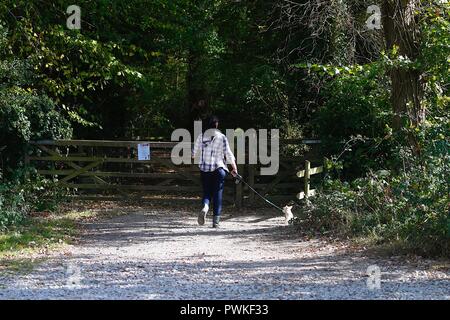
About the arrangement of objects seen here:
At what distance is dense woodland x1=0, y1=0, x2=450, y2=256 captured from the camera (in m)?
12.1

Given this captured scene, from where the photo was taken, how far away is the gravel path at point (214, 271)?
7863 millimetres

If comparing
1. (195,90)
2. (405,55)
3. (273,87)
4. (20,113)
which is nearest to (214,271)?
(405,55)

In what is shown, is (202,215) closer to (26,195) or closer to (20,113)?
Result: (26,195)

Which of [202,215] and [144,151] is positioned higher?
[144,151]

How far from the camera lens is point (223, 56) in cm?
2114

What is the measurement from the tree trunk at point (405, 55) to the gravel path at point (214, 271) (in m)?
3.29

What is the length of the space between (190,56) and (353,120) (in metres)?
8.35

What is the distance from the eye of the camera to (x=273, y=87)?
1856cm

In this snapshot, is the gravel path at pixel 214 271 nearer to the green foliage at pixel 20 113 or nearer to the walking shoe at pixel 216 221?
the walking shoe at pixel 216 221

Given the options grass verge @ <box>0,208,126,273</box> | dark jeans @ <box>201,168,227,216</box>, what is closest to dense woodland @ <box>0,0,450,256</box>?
grass verge @ <box>0,208,126,273</box>

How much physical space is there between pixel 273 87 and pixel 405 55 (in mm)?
5504

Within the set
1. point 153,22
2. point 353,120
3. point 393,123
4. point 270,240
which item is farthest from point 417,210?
point 153,22

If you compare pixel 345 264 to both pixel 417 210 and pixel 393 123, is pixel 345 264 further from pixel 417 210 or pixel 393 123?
pixel 393 123
